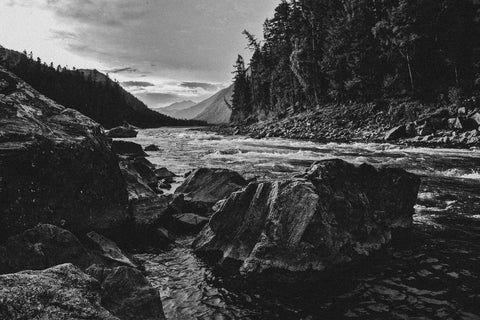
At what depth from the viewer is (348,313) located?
599 centimetres

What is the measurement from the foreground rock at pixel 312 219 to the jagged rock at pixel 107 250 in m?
2.11

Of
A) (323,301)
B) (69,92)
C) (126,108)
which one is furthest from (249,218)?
(126,108)

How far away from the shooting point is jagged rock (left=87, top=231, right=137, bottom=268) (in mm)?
7137

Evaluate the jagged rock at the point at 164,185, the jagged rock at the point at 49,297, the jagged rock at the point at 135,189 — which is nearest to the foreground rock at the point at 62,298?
the jagged rock at the point at 49,297

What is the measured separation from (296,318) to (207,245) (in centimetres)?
341

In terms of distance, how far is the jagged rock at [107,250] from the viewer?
7.14m

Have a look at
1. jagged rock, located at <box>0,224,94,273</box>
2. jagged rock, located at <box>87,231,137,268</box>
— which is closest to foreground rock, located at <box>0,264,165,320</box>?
jagged rock, located at <box>0,224,94,273</box>

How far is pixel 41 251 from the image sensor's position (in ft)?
19.0

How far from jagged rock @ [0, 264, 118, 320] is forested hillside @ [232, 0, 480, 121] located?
43597 mm

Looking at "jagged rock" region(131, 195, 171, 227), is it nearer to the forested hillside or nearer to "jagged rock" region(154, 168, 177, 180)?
"jagged rock" region(154, 168, 177, 180)

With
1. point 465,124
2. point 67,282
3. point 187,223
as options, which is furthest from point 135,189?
point 465,124

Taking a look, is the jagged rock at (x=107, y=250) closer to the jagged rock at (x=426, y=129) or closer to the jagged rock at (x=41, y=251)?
the jagged rock at (x=41, y=251)

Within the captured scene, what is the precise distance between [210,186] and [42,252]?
810cm

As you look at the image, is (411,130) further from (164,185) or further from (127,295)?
(127,295)
